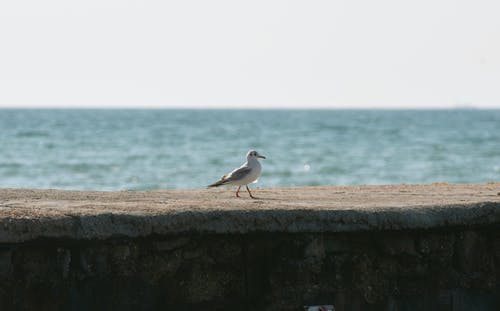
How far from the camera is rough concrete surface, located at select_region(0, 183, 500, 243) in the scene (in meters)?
7.36

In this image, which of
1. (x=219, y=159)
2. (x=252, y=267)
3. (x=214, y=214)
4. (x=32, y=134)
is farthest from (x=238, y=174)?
(x=32, y=134)

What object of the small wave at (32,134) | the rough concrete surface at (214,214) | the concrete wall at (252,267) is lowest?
Answer: the small wave at (32,134)

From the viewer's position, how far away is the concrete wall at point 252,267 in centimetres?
→ 737

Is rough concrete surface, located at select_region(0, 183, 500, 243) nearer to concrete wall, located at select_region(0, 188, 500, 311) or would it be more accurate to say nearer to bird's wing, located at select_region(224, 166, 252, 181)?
concrete wall, located at select_region(0, 188, 500, 311)

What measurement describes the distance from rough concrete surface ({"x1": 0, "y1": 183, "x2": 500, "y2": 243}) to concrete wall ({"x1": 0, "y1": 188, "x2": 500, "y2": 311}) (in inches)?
0.9

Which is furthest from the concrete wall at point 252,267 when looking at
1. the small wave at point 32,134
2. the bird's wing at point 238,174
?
the small wave at point 32,134

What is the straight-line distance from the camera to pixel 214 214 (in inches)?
304

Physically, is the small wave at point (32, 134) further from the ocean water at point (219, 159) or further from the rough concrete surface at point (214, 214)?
the rough concrete surface at point (214, 214)

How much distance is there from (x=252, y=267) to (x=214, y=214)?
0.56 metres

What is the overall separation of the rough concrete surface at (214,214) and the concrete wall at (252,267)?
23mm

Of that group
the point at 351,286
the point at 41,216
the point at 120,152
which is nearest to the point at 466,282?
the point at 351,286

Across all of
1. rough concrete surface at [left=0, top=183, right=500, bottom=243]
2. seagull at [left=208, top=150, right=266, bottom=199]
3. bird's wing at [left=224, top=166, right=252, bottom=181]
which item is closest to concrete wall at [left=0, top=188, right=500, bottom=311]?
rough concrete surface at [left=0, top=183, right=500, bottom=243]

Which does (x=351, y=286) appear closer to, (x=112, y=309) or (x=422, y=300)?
(x=422, y=300)

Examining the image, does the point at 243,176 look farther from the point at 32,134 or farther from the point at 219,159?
the point at 32,134
